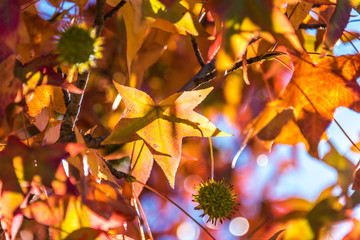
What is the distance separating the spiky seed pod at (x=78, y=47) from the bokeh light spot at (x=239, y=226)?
1.52 metres

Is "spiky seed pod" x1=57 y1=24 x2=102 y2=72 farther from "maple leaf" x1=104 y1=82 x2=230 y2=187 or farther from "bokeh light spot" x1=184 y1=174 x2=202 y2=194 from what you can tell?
"bokeh light spot" x1=184 y1=174 x2=202 y2=194

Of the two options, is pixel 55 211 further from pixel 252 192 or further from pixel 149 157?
pixel 252 192

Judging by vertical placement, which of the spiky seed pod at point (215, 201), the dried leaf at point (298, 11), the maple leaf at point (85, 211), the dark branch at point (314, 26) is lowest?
the spiky seed pod at point (215, 201)

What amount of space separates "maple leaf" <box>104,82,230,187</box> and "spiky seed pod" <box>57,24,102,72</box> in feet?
0.23

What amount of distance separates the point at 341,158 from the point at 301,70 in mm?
237

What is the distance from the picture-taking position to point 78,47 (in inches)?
23.3

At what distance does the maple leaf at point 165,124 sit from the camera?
0.64 m

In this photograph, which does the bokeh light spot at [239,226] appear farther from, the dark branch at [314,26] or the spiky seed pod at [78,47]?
the spiky seed pod at [78,47]

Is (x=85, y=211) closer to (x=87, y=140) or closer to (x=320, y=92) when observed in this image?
(x=87, y=140)

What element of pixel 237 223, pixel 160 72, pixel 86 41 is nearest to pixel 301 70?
pixel 86 41

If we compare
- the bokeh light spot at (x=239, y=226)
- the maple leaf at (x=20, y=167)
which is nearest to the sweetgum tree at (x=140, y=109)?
the maple leaf at (x=20, y=167)

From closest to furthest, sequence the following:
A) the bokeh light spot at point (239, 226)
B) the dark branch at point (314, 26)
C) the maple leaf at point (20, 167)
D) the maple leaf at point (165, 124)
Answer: the maple leaf at point (20, 167) → the maple leaf at point (165, 124) → the dark branch at point (314, 26) → the bokeh light spot at point (239, 226)

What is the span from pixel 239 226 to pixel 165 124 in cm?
142

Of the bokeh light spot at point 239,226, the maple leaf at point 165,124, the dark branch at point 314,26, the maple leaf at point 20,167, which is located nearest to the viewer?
the maple leaf at point 20,167
